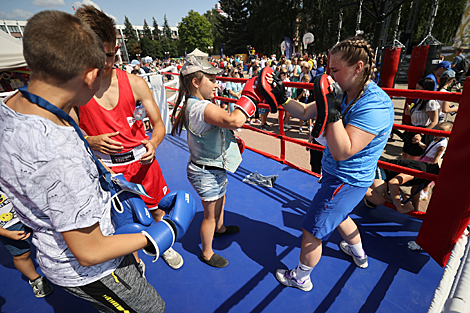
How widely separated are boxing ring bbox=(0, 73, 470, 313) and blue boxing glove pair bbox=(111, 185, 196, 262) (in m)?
0.98

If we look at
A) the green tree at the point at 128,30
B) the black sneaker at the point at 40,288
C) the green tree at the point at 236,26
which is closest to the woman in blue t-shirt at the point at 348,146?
the black sneaker at the point at 40,288

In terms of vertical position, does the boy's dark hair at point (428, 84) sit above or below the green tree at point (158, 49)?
below

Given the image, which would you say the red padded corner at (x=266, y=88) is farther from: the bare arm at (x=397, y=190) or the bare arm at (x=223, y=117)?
the bare arm at (x=397, y=190)

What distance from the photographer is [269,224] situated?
2.45m

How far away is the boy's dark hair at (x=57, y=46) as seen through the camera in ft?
2.22

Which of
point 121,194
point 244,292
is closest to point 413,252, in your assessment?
point 244,292

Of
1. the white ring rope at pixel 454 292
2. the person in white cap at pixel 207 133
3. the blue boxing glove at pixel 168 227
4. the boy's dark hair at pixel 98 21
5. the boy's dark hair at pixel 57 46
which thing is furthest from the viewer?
the person in white cap at pixel 207 133

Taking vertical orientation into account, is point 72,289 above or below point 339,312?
above

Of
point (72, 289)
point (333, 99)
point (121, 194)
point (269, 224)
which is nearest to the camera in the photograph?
point (72, 289)

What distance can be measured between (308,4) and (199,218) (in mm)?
31565

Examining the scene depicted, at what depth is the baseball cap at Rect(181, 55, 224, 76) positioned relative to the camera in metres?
1.64

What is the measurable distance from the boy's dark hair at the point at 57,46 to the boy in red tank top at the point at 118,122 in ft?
2.97

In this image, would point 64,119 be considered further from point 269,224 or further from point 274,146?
point 274,146

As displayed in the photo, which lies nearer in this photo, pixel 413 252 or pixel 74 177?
pixel 74 177
